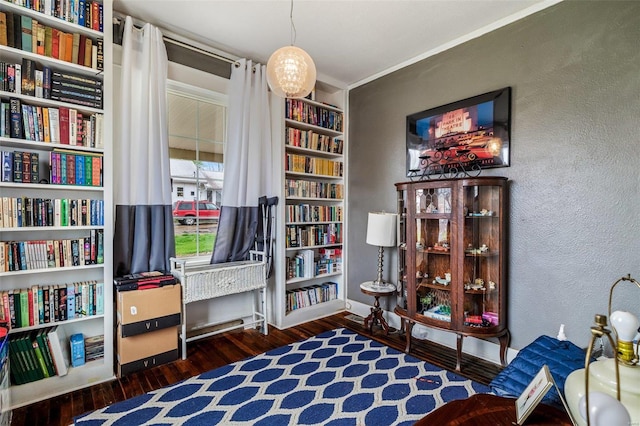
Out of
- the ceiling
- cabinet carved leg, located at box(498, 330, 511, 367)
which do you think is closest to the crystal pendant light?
the ceiling

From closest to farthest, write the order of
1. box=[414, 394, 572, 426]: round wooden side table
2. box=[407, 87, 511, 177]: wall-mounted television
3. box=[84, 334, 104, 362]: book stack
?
box=[414, 394, 572, 426]: round wooden side table, box=[84, 334, 104, 362]: book stack, box=[407, 87, 511, 177]: wall-mounted television

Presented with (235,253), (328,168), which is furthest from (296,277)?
(328,168)

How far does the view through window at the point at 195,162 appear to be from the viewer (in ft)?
9.71

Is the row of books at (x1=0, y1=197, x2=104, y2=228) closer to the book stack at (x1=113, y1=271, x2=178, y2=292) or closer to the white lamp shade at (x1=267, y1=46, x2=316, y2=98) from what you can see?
the book stack at (x1=113, y1=271, x2=178, y2=292)

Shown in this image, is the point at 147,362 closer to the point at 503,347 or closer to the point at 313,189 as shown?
the point at 313,189

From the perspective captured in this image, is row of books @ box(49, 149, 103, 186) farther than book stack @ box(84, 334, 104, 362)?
No

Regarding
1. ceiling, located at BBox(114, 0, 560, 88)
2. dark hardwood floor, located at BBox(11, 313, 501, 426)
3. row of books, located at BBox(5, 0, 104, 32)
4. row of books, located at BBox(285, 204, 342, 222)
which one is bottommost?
dark hardwood floor, located at BBox(11, 313, 501, 426)

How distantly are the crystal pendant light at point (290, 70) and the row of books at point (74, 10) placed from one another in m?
1.47

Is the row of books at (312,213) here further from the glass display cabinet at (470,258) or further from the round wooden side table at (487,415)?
the round wooden side table at (487,415)

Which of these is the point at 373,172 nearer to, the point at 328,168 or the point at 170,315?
the point at 328,168

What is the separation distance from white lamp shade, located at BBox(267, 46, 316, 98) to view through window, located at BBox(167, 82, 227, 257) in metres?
1.46

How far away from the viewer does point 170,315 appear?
2.51 metres

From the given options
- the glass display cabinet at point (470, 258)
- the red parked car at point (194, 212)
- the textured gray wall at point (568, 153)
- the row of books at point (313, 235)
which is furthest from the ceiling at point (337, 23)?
the row of books at point (313, 235)

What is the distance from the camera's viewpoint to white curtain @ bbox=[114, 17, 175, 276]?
97.0 inches
